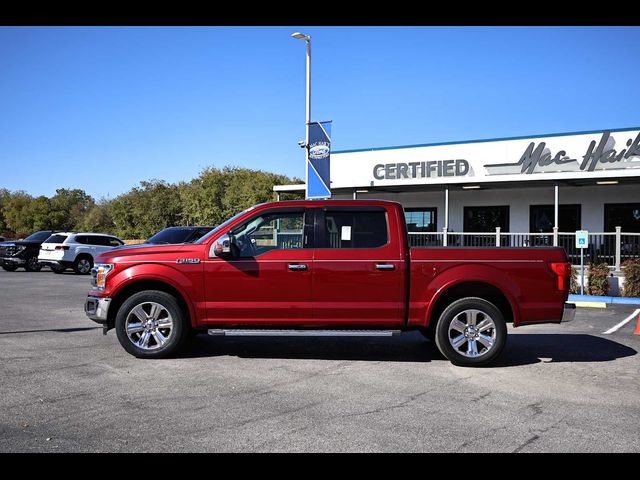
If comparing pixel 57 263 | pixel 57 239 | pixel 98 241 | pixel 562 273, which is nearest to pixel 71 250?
pixel 57 263

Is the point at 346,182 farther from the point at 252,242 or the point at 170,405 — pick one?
the point at 170,405

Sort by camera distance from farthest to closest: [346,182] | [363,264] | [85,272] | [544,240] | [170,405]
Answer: [346,182]
[85,272]
[544,240]
[363,264]
[170,405]

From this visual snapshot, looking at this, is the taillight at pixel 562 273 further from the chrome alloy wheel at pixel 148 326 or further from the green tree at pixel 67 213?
the green tree at pixel 67 213

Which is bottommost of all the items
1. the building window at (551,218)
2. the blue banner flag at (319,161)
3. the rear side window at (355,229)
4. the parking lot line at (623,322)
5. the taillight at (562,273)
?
the parking lot line at (623,322)

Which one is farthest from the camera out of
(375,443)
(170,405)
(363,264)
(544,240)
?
(544,240)

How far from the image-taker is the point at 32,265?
81.1 feet

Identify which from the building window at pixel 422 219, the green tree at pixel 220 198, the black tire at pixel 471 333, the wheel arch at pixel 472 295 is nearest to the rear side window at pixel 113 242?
the building window at pixel 422 219

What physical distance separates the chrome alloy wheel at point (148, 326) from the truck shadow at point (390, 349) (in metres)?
0.46

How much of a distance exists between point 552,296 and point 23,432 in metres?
5.92

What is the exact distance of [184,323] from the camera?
7410 mm

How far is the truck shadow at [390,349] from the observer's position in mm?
7820

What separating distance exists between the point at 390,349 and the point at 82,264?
58.7 feet

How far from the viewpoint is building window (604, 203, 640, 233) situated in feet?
68.4
